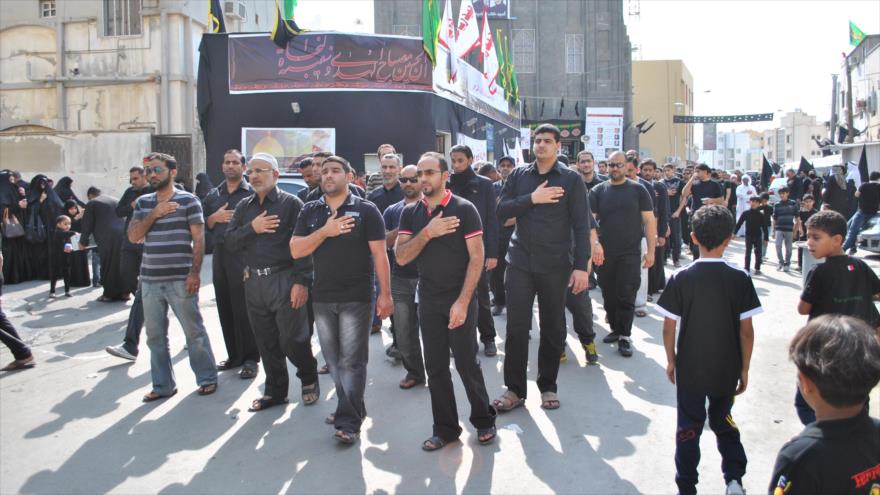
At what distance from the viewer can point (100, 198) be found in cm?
1020

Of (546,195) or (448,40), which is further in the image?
(448,40)

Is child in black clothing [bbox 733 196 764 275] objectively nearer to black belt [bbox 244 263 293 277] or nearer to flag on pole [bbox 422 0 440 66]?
flag on pole [bbox 422 0 440 66]

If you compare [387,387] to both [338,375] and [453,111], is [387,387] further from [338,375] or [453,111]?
[453,111]

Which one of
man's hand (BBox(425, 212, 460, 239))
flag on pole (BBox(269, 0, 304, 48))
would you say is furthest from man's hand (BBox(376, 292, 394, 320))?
flag on pole (BBox(269, 0, 304, 48))

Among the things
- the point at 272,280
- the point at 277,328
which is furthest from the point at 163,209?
the point at 277,328

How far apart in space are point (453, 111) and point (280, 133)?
5367mm

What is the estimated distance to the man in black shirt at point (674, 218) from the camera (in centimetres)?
1334

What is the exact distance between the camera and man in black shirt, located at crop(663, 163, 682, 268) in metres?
13.3

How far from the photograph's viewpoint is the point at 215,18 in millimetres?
18609

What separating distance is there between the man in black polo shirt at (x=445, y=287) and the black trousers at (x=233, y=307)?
7.83ft

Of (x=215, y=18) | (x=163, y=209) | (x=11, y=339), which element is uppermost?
(x=215, y=18)

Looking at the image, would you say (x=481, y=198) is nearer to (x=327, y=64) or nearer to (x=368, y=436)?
(x=368, y=436)

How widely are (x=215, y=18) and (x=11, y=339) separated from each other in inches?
553

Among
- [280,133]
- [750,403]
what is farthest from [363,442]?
[280,133]
